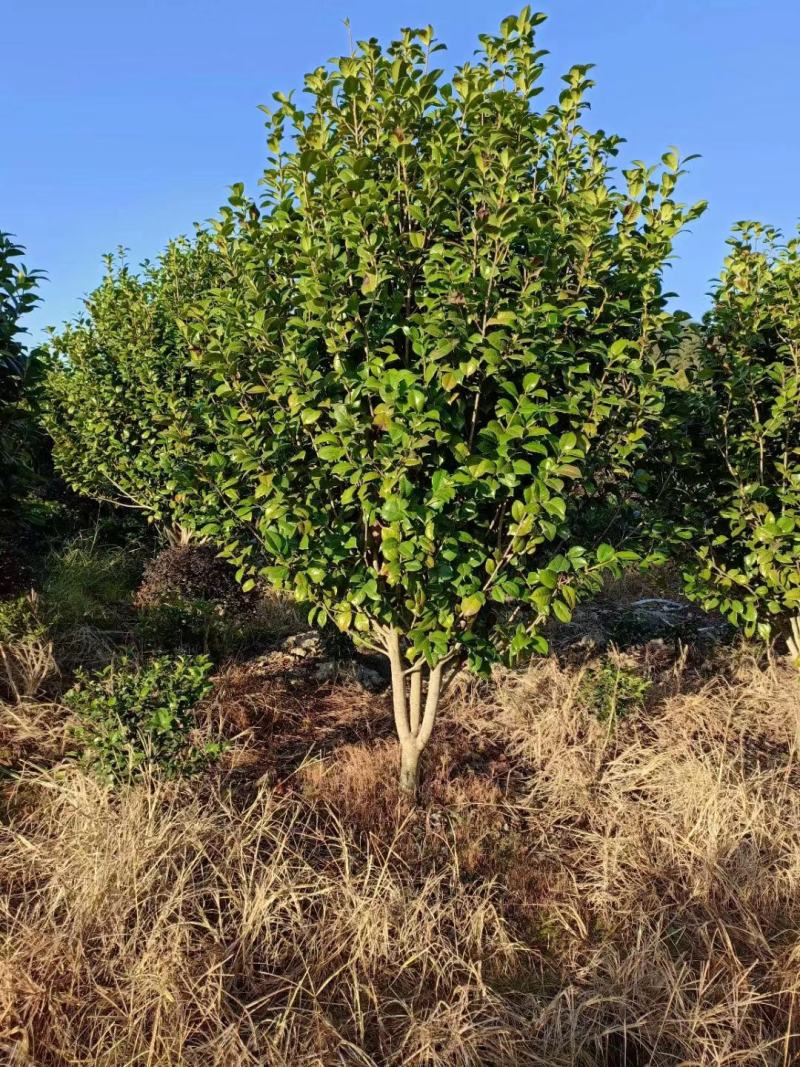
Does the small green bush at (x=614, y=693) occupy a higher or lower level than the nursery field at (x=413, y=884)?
higher

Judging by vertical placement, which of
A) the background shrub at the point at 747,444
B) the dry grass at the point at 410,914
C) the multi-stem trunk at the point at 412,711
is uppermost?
the background shrub at the point at 747,444

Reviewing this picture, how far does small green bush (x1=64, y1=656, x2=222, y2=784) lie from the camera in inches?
159

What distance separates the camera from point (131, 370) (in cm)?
887

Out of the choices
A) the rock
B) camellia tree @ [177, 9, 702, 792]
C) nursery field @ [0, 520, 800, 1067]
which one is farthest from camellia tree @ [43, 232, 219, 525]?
camellia tree @ [177, 9, 702, 792]

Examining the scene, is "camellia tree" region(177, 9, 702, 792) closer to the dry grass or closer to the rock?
the dry grass

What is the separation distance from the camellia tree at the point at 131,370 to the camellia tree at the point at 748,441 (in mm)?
5405

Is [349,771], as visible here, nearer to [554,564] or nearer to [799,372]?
[554,564]

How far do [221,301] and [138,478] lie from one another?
567 cm

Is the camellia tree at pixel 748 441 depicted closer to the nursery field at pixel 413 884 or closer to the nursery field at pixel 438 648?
the nursery field at pixel 438 648

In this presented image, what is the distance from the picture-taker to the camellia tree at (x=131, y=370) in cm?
860

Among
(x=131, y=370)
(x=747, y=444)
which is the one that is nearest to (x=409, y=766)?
(x=747, y=444)

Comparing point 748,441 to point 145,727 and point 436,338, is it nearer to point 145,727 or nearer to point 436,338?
point 436,338

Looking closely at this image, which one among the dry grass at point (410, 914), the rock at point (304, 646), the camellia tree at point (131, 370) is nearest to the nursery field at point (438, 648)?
the dry grass at point (410, 914)

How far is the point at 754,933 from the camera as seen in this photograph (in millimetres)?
3262
